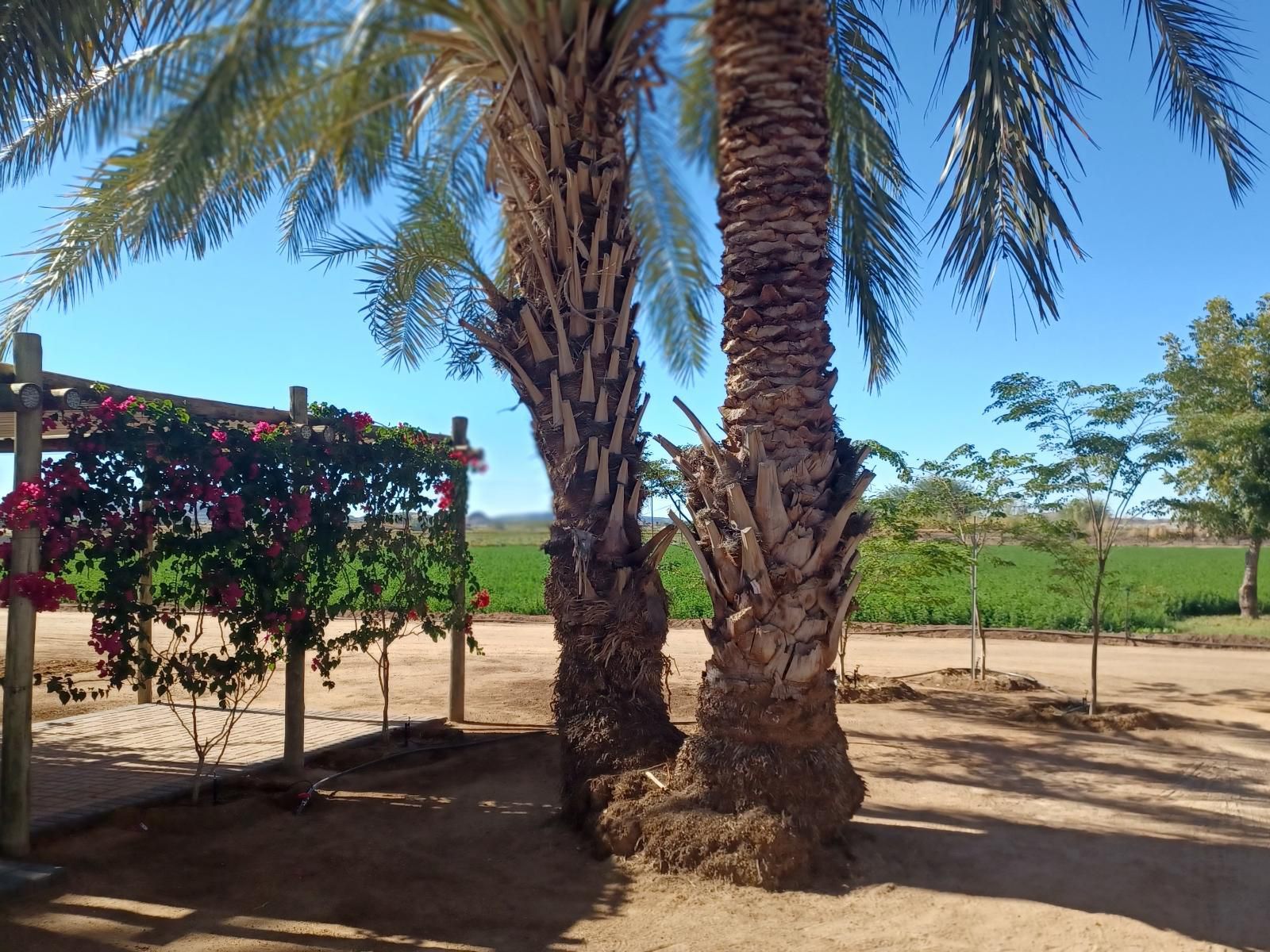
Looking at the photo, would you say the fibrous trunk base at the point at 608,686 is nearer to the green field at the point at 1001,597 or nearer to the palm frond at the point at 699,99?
the palm frond at the point at 699,99

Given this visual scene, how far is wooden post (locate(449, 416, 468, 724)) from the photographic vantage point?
8391 mm

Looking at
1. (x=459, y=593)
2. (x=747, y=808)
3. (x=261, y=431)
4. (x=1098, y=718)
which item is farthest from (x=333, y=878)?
(x=1098, y=718)

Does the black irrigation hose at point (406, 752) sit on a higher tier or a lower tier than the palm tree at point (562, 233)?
lower

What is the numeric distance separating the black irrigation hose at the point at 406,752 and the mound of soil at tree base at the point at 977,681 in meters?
5.97

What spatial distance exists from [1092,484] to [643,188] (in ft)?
21.1

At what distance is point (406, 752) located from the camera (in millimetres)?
7871

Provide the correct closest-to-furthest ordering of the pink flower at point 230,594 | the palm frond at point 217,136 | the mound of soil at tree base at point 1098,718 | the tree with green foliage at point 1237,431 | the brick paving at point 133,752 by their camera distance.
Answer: the palm frond at point 217,136 → the pink flower at point 230,594 → the brick paving at point 133,752 → the mound of soil at tree base at point 1098,718 → the tree with green foliage at point 1237,431

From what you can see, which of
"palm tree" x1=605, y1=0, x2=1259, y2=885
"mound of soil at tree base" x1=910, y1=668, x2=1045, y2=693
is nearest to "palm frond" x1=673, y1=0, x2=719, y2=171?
"palm tree" x1=605, y1=0, x2=1259, y2=885

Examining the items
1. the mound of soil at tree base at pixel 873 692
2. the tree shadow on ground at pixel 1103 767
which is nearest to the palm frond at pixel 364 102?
the tree shadow on ground at pixel 1103 767

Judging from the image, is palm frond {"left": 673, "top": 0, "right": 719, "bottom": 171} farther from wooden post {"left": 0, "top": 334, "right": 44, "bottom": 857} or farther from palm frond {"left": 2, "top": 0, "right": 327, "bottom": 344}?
wooden post {"left": 0, "top": 334, "right": 44, "bottom": 857}

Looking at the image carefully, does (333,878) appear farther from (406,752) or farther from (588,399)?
(588,399)

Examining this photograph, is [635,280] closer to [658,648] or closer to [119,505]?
[658,648]

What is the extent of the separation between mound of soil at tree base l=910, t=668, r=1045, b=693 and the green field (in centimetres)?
99

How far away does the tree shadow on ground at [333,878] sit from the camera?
4.44 m
